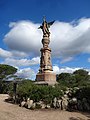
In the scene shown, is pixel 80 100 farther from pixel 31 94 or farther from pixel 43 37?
pixel 43 37

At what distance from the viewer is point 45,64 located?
24.9m

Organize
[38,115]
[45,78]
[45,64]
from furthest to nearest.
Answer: [45,64], [45,78], [38,115]

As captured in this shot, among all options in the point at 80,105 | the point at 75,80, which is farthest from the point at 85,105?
the point at 75,80

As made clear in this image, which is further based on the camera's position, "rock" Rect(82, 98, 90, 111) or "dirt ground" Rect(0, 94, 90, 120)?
"rock" Rect(82, 98, 90, 111)

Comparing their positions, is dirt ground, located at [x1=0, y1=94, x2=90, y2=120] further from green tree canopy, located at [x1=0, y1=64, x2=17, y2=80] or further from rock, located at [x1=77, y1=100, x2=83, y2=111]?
green tree canopy, located at [x1=0, y1=64, x2=17, y2=80]

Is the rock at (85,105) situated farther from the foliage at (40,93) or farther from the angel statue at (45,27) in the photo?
the angel statue at (45,27)

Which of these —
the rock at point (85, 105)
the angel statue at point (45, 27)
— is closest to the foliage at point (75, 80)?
the rock at point (85, 105)

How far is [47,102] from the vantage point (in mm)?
17125

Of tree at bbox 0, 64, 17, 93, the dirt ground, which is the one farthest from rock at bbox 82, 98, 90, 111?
tree at bbox 0, 64, 17, 93

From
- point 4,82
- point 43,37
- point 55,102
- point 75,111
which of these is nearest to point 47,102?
point 55,102

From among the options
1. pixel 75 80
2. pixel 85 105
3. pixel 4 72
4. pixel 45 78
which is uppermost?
pixel 4 72

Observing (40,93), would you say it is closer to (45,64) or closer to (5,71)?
(45,64)

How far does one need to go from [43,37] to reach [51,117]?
522 inches

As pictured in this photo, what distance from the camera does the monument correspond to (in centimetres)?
2412
